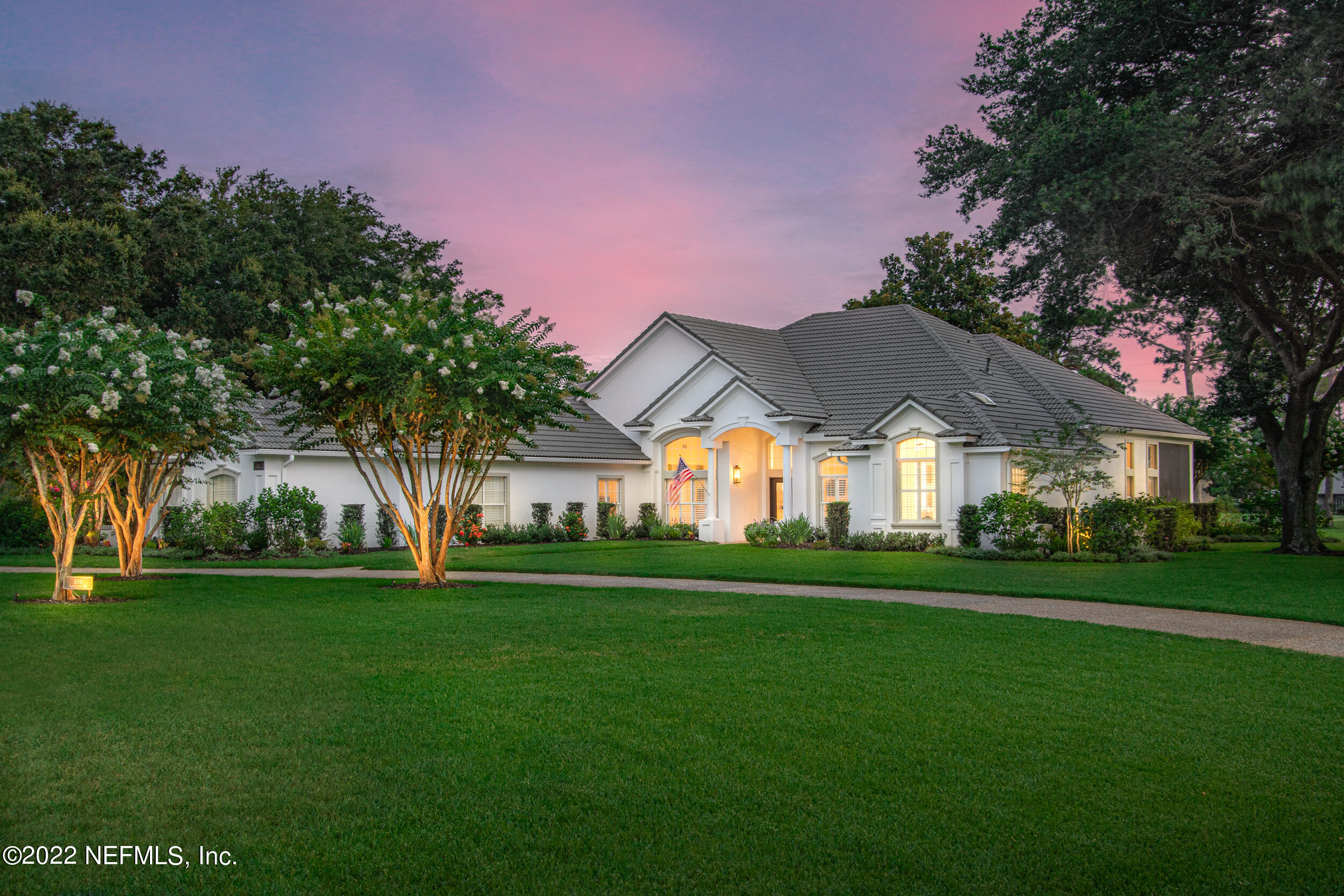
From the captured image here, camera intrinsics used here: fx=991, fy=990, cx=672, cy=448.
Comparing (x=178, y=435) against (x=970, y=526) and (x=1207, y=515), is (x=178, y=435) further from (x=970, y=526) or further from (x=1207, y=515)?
(x=1207, y=515)

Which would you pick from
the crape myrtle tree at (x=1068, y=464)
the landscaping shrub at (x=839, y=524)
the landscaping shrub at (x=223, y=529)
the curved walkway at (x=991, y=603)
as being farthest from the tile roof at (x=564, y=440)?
the crape myrtle tree at (x=1068, y=464)

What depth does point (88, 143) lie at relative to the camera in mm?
33750

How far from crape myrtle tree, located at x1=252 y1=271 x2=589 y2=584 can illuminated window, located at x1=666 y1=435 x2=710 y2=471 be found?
14.0 metres

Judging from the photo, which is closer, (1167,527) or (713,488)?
(1167,527)

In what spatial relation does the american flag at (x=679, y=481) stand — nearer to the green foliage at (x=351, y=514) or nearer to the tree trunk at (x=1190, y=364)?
the green foliage at (x=351, y=514)

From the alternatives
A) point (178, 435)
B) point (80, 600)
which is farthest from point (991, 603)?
point (80, 600)

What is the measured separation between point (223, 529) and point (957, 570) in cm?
1689

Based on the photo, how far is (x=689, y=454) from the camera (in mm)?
31547

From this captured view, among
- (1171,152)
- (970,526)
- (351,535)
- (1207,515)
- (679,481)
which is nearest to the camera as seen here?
(1171,152)

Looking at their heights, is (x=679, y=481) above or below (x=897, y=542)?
above

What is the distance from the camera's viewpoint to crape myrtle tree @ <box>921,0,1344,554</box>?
18.1m

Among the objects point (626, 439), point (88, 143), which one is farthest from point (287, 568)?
point (88, 143)

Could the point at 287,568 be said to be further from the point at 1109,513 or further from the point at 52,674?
the point at 1109,513
